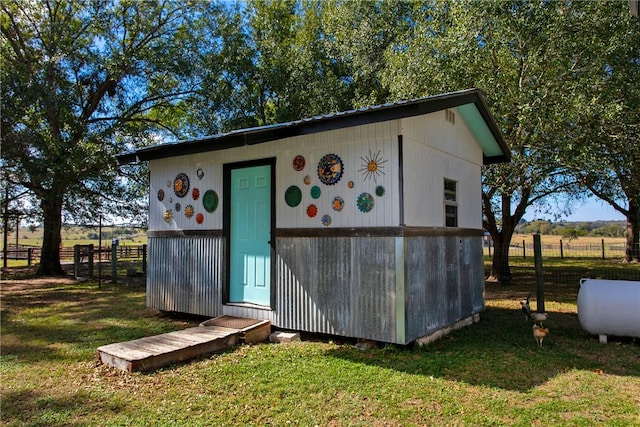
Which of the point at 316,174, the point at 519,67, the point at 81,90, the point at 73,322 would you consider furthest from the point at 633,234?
the point at 81,90

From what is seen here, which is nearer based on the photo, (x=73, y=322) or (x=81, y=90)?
(x=73, y=322)

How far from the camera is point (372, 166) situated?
206 inches

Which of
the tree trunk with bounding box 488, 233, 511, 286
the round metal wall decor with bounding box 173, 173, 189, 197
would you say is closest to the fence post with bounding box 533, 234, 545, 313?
the tree trunk with bounding box 488, 233, 511, 286

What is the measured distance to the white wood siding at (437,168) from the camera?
5215mm

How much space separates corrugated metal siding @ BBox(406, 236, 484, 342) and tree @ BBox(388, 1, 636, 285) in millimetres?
2952

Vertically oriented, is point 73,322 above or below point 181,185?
below

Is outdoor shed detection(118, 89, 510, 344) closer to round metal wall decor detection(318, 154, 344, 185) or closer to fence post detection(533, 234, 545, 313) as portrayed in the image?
round metal wall decor detection(318, 154, 344, 185)

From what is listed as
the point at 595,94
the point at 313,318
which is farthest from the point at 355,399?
the point at 595,94

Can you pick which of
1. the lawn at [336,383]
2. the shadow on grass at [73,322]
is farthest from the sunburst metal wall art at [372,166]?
the shadow on grass at [73,322]

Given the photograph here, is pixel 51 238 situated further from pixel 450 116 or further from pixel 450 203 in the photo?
pixel 450 116

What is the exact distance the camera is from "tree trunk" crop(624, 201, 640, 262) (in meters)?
19.0

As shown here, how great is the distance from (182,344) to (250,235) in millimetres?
1982

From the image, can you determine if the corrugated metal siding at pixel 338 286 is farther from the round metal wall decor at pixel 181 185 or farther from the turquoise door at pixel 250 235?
the round metal wall decor at pixel 181 185

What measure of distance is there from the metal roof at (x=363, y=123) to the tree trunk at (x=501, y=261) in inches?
188
